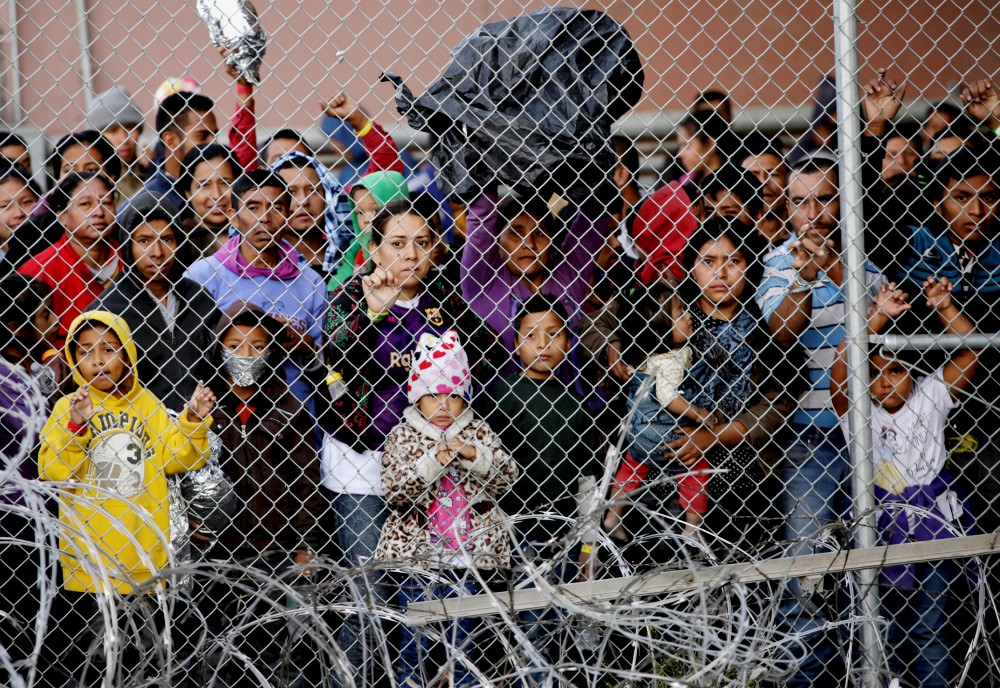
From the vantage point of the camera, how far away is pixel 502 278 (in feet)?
12.5

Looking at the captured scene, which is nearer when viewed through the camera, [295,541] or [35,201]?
[295,541]

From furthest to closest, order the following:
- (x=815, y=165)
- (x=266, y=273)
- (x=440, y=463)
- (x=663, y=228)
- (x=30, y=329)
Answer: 1. (x=663, y=228)
2. (x=815, y=165)
3. (x=266, y=273)
4. (x=30, y=329)
5. (x=440, y=463)

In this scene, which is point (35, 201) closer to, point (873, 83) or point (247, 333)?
point (247, 333)

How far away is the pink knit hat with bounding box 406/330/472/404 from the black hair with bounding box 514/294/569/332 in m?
0.30

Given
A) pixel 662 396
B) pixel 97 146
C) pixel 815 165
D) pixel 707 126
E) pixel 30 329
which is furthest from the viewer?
pixel 707 126

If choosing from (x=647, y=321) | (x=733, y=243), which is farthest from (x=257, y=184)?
(x=733, y=243)

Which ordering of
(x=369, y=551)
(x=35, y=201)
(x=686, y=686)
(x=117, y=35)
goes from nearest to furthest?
(x=686, y=686) < (x=369, y=551) < (x=35, y=201) < (x=117, y=35)

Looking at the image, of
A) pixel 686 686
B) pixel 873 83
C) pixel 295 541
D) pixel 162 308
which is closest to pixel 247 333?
pixel 162 308

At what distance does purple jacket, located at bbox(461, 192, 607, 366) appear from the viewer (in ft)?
12.0

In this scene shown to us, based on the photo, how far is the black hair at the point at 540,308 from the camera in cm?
Answer: 362

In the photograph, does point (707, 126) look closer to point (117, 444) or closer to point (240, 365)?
point (240, 365)

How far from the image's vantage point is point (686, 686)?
206 centimetres

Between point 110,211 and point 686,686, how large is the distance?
9.33 feet

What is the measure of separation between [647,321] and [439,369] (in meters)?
0.78
